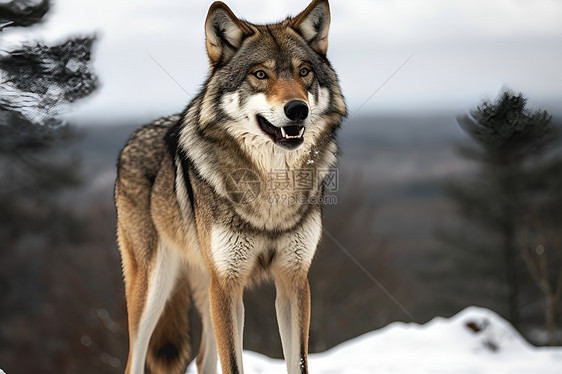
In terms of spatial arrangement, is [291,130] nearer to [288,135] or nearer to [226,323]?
[288,135]

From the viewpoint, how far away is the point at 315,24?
3625mm

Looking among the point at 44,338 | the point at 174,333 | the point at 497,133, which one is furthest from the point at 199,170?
the point at 44,338

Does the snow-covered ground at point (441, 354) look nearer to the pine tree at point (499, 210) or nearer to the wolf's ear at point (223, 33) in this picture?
the wolf's ear at point (223, 33)

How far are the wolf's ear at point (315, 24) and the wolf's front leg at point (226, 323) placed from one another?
1640 millimetres

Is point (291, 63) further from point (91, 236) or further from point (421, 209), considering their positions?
point (421, 209)

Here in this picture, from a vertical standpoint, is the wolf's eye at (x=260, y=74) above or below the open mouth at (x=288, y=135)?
above

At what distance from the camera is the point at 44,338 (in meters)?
21.2

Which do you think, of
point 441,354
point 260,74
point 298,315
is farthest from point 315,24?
point 441,354

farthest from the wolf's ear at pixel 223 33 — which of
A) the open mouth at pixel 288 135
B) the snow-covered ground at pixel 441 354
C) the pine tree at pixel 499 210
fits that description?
the pine tree at pixel 499 210

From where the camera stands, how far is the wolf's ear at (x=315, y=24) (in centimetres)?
357

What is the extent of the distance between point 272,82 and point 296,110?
304 millimetres

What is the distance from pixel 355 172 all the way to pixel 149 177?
1800 centimetres

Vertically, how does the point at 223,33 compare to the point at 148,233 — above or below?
above

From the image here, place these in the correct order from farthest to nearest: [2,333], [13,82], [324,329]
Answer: [2,333], [324,329], [13,82]
